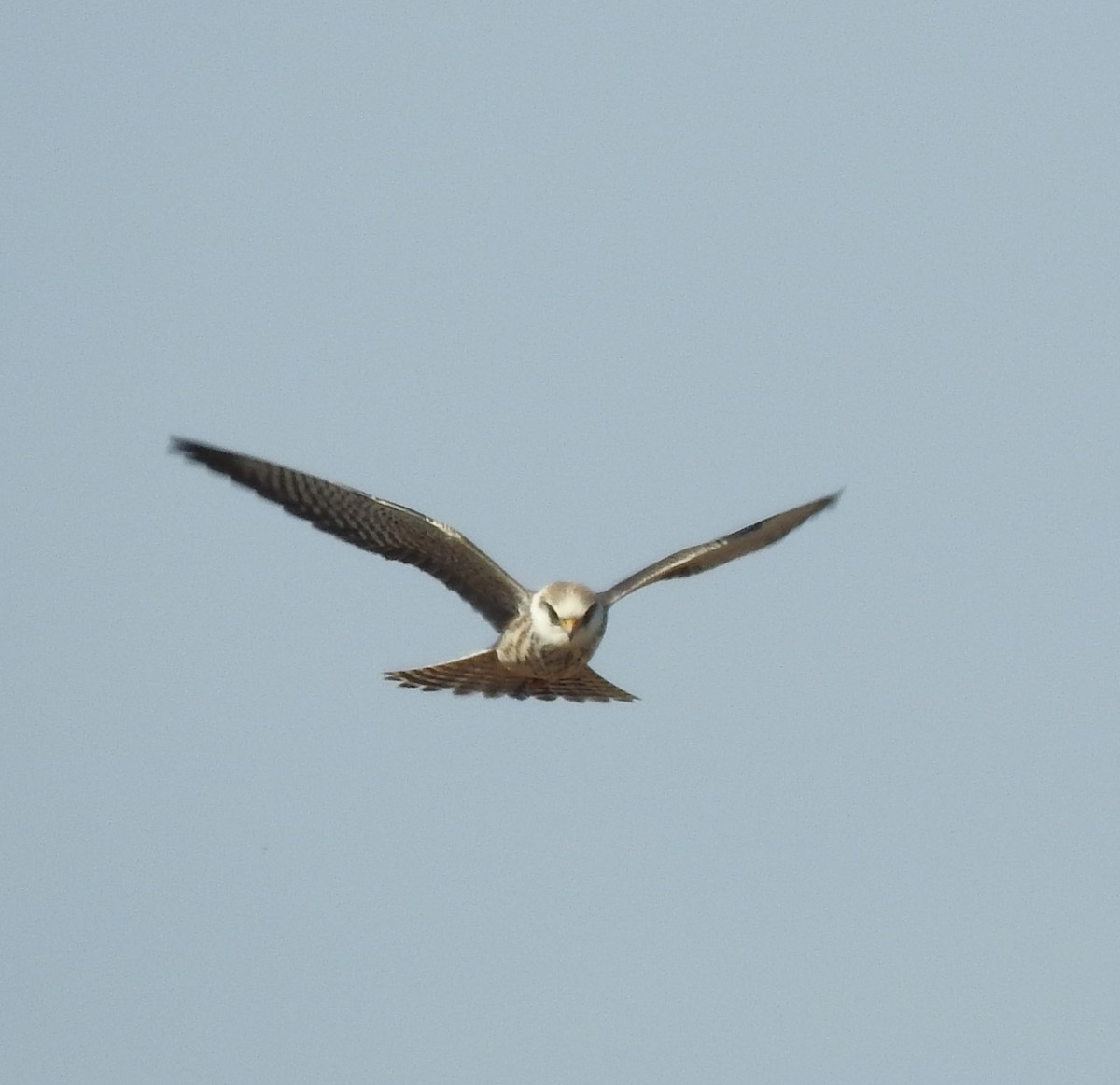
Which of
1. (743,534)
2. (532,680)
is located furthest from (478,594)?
(743,534)

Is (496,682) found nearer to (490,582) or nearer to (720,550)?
(490,582)

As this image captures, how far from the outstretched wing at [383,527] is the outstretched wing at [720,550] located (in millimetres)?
796

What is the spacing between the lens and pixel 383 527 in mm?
16969

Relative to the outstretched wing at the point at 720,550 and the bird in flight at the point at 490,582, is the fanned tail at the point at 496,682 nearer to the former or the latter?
the bird in flight at the point at 490,582

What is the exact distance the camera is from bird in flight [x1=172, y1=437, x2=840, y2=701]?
1652cm

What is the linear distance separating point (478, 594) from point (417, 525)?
905mm

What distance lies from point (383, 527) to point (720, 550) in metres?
2.48

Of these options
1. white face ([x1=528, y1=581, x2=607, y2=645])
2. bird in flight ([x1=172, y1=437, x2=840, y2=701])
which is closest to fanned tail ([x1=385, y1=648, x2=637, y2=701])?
bird in flight ([x1=172, y1=437, x2=840, y2=701])

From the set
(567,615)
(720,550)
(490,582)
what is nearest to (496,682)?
(490,582)

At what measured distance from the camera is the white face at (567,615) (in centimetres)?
1652

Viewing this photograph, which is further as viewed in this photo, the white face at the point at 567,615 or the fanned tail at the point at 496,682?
the fanned tail at the point at 496,682

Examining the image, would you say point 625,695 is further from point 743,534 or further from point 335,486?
point 335,486

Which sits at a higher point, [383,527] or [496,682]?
[383,527]

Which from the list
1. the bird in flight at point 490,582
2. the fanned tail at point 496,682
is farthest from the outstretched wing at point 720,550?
the fanned tail at point 496,682
